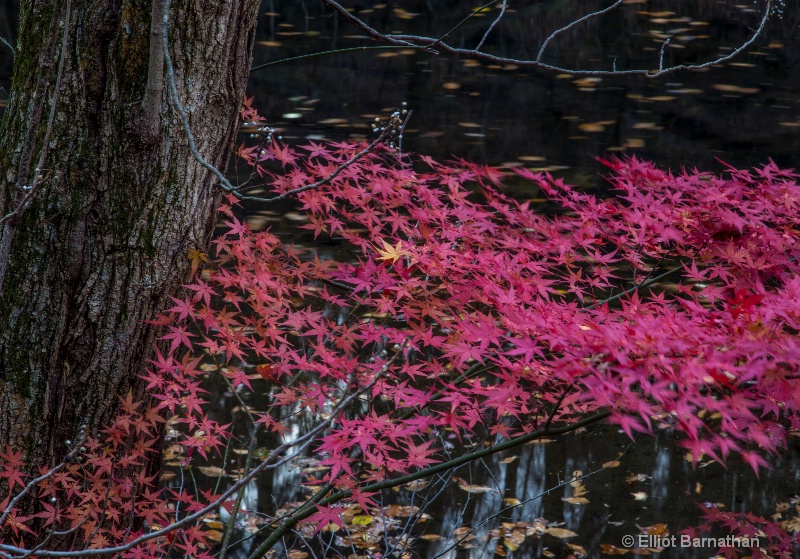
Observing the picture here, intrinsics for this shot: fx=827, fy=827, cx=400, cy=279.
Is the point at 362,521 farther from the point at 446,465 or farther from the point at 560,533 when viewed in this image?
the point at 446,465

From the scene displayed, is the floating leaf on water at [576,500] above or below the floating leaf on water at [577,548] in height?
above

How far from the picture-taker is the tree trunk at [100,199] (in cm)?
216

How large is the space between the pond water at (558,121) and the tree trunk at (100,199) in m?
1.10

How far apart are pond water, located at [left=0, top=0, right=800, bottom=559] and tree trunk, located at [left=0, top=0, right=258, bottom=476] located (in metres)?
1.10

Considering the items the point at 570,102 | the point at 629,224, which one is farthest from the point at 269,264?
the point at 570,102

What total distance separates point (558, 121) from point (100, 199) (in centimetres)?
653

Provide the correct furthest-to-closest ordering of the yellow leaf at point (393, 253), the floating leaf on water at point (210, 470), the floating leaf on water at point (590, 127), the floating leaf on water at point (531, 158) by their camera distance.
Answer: the floating leaf on water at point (590, 127) → the floating leaf on water at point (531, 158) → the floating leaf on water at point (210, 470) → the yellow leaf at point (393, 253)

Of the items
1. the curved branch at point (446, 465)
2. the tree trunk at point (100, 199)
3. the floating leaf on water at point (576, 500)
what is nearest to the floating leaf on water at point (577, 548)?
the floating leaf on water at point (576, 500)

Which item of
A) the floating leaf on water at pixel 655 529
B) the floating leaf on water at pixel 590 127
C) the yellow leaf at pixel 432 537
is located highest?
the floating leaf on water at pixel 590 127

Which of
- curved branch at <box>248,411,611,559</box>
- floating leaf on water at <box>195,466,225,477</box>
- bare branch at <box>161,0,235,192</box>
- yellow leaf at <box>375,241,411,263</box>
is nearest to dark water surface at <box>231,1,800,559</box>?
floating leaf on water at <box>195,466,225,477</box>

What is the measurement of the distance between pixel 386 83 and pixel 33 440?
7.57m

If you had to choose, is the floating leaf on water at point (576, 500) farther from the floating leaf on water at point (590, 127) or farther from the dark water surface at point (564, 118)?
the floating leaf on water at point (590, 127)

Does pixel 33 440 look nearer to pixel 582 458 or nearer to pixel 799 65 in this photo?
pixel 582 458

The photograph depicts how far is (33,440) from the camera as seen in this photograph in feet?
7.48
